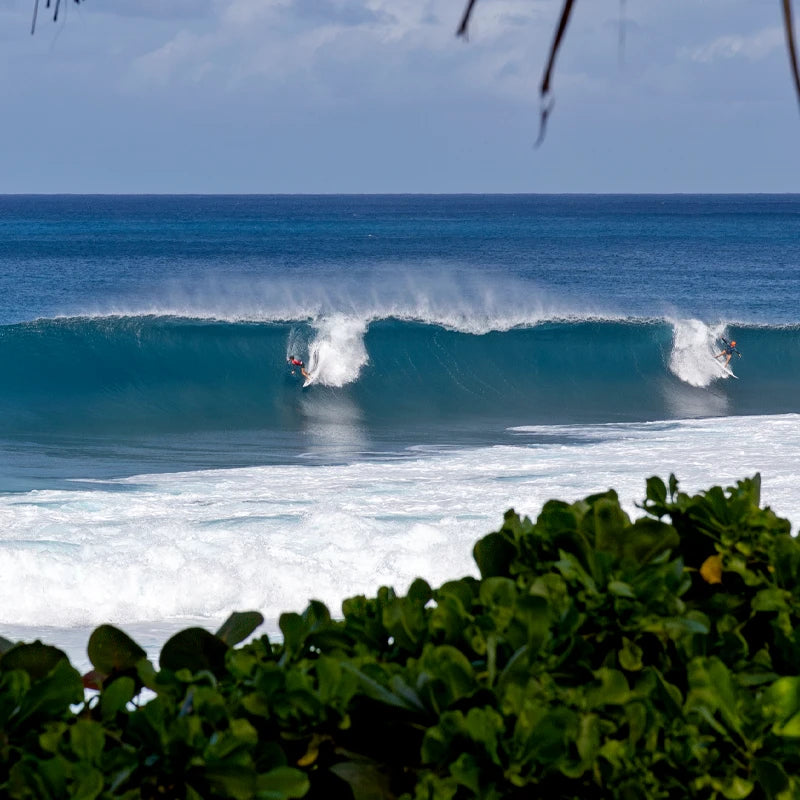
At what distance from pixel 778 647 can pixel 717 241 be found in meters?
69.7

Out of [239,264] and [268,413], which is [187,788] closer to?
[268,413]

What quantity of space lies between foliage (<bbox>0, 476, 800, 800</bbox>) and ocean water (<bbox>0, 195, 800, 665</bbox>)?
11.5 ft

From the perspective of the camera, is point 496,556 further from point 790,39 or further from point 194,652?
point 790,39

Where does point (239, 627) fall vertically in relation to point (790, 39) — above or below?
below

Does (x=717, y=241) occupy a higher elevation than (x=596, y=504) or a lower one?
higher

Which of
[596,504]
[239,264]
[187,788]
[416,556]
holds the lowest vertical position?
[416,556]

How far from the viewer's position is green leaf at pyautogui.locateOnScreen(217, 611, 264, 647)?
5.66 feet

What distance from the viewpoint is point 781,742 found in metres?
1.43

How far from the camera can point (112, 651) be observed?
1.64m

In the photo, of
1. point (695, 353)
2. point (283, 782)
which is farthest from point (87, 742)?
point (695, 353)

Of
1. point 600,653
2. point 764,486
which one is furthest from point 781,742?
point 764,486

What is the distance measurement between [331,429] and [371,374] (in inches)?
151

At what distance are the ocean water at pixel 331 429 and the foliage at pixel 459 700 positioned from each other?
11.5 feet

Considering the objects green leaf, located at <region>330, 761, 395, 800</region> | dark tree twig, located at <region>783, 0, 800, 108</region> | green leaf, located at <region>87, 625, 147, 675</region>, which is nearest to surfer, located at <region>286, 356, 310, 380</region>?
green leaf, located at <region>87, 625, 147, 675</region>
